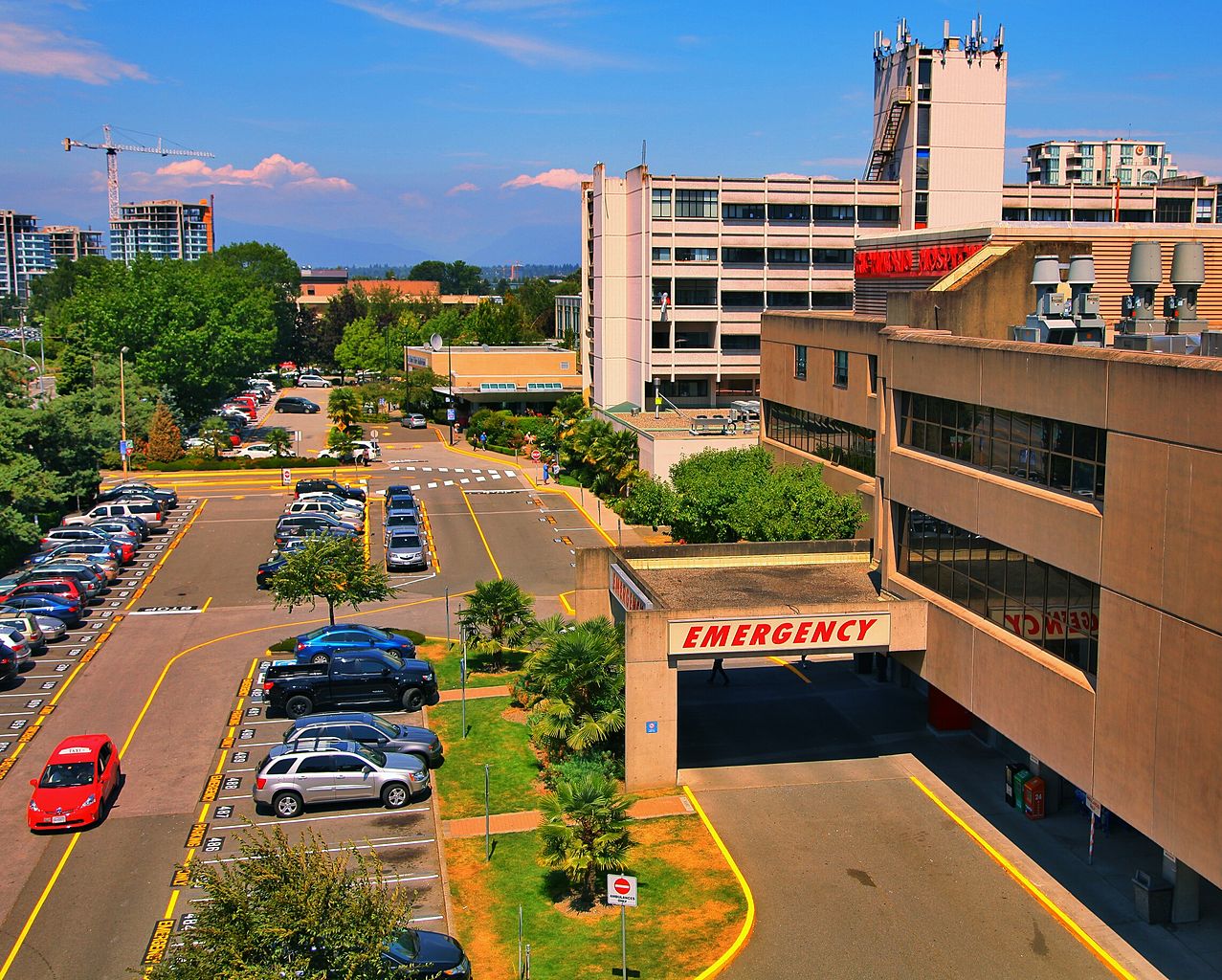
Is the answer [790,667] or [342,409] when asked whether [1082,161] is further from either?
[790,667]

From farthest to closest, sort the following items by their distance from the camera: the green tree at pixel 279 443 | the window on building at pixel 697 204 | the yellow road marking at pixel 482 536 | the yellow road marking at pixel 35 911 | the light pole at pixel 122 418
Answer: the green tree at pixel 279 443 < the window on building at pixel 697 204 < the light pole at pixel 122 418 < the yellow road marking at pixel 482 536 < the yellow road marking at pixel 35 911

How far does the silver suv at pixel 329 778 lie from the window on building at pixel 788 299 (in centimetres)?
5912

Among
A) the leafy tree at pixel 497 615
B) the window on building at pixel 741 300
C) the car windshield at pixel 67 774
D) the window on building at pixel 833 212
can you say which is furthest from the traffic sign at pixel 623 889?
the window on building at pixel 833 212

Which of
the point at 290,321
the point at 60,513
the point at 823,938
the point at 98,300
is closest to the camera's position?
the point at 823,938

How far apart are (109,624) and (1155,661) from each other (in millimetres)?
36813

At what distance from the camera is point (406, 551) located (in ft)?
172

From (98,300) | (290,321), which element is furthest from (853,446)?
(290,321)

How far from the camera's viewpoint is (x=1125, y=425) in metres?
20.5

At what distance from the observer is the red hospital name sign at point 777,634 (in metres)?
27.6

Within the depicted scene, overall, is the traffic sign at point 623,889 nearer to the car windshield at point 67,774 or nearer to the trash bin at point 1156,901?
the trash bin at point 1156,901

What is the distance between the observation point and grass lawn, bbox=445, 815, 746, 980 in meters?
20.8

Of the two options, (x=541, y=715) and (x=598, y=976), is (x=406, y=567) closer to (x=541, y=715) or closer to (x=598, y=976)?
(x=541, y=715)

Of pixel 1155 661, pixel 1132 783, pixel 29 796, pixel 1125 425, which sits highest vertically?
pixel 1125 425

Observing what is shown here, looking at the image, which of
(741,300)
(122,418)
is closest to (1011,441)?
(741,300)
